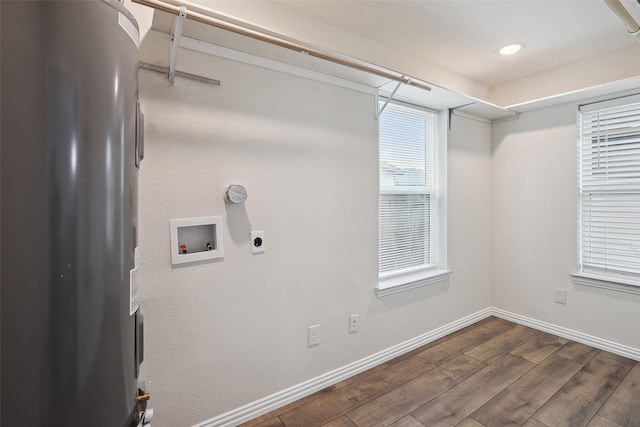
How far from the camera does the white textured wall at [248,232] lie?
4.85 ft

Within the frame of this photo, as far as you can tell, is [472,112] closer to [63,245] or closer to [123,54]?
[123,54]

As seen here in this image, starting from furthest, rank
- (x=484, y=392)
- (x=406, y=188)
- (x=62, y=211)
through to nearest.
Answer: (x=406, y=188) < (x=484, y=392) < (x=62, y=211)

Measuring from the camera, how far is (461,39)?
85.6 inches

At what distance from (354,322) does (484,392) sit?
37.1 inches

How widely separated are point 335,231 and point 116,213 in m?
1.48

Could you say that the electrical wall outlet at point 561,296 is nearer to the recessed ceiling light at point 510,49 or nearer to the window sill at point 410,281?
the window sill at point 410,281

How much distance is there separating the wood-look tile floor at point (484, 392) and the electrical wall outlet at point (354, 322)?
0.34 meters

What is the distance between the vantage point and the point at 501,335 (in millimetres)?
2793

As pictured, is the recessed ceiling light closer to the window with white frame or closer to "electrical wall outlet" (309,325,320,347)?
the window with white frame

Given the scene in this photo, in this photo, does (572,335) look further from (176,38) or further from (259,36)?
(176,38)

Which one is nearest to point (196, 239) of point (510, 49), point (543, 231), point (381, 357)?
point (381, 357)

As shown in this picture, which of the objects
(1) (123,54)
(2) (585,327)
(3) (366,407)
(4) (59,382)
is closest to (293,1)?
(1) (123,54)

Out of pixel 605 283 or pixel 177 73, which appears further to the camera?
pixel 605 283

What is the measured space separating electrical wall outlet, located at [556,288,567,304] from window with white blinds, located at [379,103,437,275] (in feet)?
3.91
